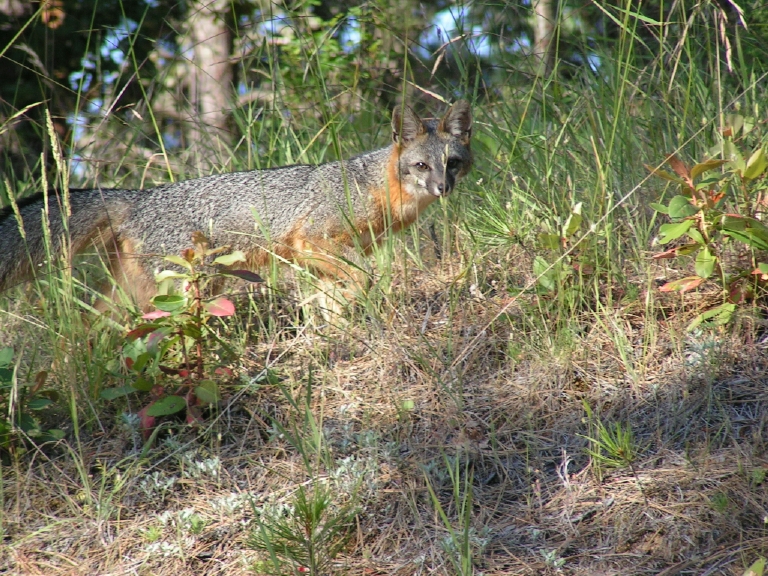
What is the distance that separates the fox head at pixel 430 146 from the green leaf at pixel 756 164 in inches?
73.3

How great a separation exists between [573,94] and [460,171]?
0.82 metres

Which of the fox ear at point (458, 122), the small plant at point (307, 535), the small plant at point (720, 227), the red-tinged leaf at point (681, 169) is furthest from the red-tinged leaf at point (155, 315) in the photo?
the fox ear at point (458, 122)

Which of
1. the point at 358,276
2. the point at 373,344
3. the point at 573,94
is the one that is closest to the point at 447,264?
the point at 358,276

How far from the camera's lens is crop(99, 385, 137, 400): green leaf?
3.12m

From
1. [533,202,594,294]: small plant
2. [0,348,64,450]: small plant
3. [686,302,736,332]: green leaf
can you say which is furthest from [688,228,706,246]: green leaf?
[0,348,64,450]: small plant

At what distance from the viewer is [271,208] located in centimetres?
484

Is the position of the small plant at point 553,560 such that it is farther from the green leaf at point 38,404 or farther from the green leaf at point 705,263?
the green leaf at point 38,404

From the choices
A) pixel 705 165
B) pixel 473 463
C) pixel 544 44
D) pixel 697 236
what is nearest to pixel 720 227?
pixel 697 236

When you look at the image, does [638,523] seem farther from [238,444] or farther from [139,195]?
[139,195]

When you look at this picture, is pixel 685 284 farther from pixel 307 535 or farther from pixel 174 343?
pixel 174 343

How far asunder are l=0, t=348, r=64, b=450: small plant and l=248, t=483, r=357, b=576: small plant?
0.97 metres

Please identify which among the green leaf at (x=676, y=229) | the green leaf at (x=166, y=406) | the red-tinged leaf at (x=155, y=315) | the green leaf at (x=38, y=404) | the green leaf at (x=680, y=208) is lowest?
the green leaf at (x=166, y=406)

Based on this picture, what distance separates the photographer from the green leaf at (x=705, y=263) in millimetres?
3092

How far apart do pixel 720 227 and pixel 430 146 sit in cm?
222
